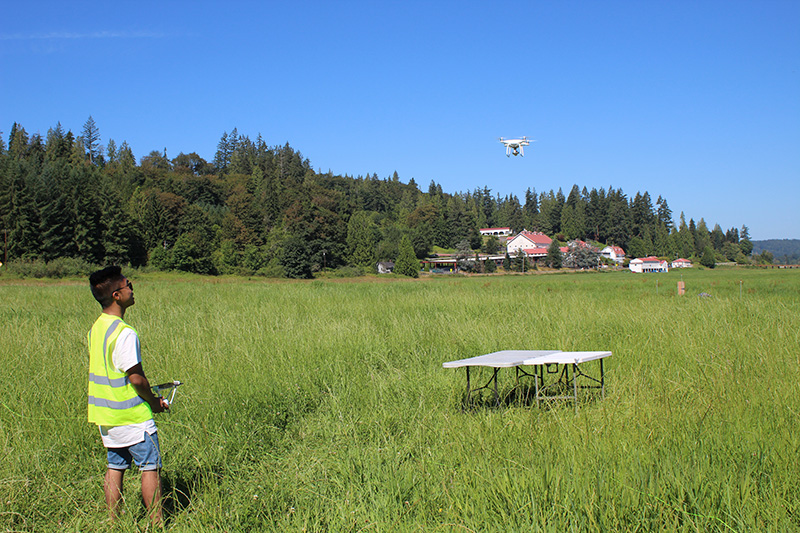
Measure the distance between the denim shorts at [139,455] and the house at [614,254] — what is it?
144m

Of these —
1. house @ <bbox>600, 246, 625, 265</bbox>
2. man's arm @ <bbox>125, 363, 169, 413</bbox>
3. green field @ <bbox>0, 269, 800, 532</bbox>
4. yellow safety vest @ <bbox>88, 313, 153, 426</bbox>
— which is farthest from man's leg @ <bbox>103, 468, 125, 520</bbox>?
house @ <bbox>600, 246, 625, 265</bbox>

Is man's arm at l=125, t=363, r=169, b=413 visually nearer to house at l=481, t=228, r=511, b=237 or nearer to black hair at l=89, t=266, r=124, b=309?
black hair at l=89, t=266, r=124, b=309

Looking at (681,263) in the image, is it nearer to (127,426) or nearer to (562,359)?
(562,359)

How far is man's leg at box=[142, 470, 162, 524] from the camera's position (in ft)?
10.6

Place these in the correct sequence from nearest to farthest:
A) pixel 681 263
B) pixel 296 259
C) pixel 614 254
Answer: pixel 296 259 → pixel 681 263 → pixel 614 254

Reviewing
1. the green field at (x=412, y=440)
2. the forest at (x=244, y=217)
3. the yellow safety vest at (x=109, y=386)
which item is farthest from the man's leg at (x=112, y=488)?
the forest at (x=244, y=217)

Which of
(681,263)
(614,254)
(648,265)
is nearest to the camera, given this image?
(648,265)

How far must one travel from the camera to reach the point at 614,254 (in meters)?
139

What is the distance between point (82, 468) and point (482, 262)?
107894 millimetres

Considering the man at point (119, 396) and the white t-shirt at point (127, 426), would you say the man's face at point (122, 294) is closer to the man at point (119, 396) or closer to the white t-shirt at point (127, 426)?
the man at point (119, 396)

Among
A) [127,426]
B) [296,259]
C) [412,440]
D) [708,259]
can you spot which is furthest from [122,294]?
[708,259]

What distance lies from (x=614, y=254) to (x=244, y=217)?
96.3 m

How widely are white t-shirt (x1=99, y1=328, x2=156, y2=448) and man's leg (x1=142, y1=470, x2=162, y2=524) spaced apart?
0.25 meters

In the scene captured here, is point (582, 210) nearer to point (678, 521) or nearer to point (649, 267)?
point (649, 267)
